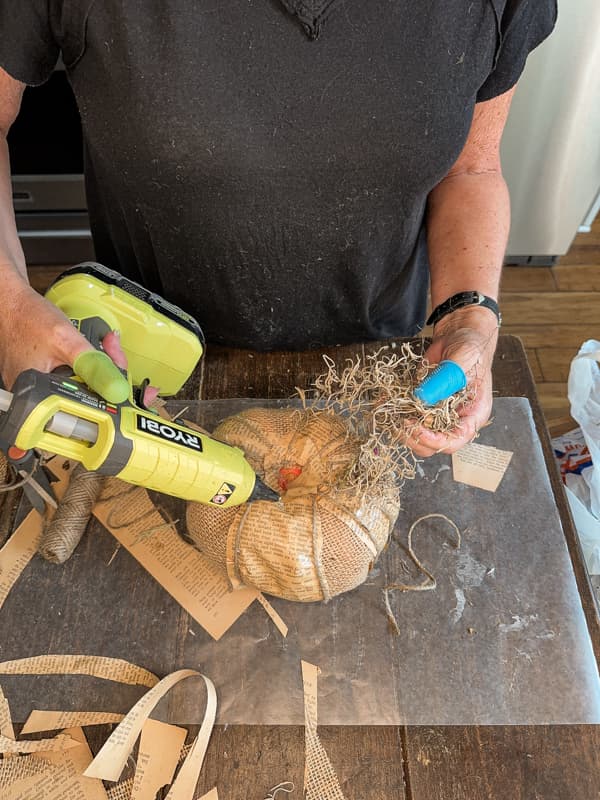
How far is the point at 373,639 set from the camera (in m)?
0.74

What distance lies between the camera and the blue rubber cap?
67 centimetres

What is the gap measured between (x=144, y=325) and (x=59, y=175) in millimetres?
1086

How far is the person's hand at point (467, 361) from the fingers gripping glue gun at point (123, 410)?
21cm

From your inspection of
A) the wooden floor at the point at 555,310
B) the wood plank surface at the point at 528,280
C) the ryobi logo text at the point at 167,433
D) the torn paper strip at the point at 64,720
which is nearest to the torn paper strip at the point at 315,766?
the torn paper strip at the point at 64,720

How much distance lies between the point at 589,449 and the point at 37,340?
0.84m

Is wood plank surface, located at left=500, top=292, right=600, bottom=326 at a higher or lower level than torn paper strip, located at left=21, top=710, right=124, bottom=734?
lower

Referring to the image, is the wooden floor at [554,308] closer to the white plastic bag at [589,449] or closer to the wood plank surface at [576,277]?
the wood plank surface at [576,277]

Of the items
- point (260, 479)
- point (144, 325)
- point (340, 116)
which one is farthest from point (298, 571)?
point (340, 116)

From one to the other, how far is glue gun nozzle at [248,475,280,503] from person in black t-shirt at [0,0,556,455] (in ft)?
0.60

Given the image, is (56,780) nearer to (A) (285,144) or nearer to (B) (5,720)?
(B) (5,720)

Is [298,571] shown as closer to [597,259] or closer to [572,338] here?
[572,338]

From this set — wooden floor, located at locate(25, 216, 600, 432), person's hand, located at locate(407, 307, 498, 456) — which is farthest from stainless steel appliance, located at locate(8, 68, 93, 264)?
person's hand, located at locate(407, 307, 498, 456)

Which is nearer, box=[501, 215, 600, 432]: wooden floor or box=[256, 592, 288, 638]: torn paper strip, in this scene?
box=[256, 592, 288, 638]: torn paper strip

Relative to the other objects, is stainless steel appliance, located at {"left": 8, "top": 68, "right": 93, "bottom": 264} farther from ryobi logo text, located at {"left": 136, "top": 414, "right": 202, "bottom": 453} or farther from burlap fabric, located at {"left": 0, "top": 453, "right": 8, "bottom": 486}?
ryobi logo text, located at {"left": 136, "top": 414, "right": 202, "bottom": 453}
